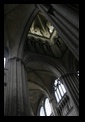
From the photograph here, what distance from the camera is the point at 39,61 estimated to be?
1480 centimetres

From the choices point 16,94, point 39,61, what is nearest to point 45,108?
point 39,61

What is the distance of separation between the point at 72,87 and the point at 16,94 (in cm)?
586

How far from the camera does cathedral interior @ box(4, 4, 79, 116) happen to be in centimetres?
732

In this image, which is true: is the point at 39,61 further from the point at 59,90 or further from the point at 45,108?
the point at 45,108

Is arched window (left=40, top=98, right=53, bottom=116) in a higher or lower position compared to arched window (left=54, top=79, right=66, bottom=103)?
lower

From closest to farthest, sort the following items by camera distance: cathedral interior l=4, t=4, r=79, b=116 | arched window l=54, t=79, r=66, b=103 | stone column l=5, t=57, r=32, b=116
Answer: stone column l=5, t=57, r=32, b=116 → cathedral interior l=4, t=4, r=79, b=116 → arched window l=54, t=79, r=66, b=103

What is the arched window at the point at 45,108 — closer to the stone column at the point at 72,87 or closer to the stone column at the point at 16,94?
the stone column at the point at 72,87

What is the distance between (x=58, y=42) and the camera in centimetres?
1623

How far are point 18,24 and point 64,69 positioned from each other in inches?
210

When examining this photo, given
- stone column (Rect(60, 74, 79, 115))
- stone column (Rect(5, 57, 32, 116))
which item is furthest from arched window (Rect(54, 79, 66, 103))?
stone column (Rect(5, 57, 32, 116))

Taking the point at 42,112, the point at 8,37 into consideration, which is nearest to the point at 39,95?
the point at 42,112

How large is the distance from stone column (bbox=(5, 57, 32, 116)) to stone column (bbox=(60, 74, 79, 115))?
4.28 metres

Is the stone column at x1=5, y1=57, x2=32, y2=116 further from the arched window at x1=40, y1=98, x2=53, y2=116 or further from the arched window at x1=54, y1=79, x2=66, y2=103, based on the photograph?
the arched window at x1=40, y1=98, x2=53, y2=116
